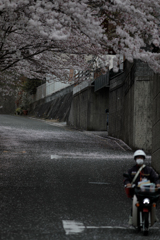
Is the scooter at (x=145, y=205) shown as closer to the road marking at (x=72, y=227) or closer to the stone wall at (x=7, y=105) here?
the road marking at (x=72, y=227)

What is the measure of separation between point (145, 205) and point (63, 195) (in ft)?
9.41

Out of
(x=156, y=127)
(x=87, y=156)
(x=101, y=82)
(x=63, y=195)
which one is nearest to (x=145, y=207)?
(x=63, y=195)

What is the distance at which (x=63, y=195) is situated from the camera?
834 cm

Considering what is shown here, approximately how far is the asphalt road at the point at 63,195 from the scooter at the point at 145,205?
181mm

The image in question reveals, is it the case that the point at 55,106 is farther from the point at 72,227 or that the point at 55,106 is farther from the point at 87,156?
the point at 72,227

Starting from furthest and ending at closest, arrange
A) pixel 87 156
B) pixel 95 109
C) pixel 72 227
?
pixel 95 109
pixel 87 156
pixel 72 227

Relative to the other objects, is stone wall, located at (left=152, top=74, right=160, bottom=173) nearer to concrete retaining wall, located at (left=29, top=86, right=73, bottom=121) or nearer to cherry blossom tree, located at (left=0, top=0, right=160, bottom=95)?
cherry blossom tree, located at (left=0, top=0, right=160, bottom=95)

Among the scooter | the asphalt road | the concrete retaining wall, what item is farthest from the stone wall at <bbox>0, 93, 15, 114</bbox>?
the scooter

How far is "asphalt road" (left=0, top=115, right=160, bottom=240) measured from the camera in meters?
5.91

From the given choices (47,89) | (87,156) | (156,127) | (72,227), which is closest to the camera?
(72,227)

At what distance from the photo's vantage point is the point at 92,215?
686cm

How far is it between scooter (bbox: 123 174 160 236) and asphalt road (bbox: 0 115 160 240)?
0.59 ft

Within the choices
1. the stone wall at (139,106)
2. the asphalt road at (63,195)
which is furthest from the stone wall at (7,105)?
the asphalt road at (63,195)

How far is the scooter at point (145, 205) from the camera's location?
19.0ft
